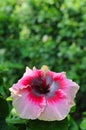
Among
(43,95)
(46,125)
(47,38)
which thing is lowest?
(46,125)

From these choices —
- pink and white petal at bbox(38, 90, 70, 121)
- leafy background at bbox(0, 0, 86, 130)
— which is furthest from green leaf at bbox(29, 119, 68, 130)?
leafy background at bbox(0, 0, 86, 130)

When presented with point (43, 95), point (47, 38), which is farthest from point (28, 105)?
point (47, 38)

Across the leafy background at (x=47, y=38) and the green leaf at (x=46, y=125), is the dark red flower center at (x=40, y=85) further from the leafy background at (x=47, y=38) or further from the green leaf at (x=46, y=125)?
the leafy background at (x=47, y=38)

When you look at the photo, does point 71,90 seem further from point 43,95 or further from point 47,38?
point 47,38

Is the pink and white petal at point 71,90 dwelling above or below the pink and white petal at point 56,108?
above

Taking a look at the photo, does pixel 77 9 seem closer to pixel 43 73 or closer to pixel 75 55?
pixel 75 55

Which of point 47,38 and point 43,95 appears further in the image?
point 47,38

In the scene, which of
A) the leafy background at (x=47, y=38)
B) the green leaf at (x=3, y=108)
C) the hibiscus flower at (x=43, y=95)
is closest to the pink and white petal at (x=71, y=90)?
the hibiscus flower at (x=43, y=95)

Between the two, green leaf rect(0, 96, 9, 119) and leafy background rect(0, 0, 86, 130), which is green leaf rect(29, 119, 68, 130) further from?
leafy background rect(0, 0, 86, 130)
